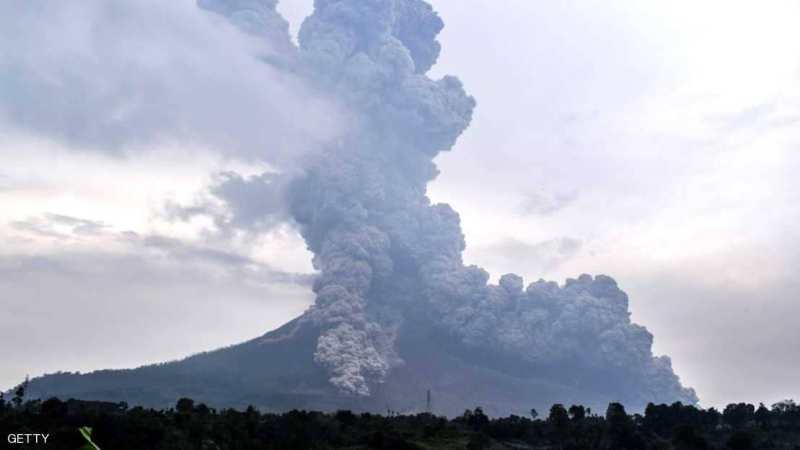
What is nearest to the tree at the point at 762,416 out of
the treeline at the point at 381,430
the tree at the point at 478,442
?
the treeline at the point at 381,430

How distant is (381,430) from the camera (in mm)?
116750

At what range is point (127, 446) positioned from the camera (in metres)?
93.2

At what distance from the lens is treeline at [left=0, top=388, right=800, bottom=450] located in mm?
97438

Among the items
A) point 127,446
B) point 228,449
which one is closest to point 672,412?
point 228,449

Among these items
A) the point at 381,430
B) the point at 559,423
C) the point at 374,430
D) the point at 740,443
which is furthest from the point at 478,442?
the point at 740,443

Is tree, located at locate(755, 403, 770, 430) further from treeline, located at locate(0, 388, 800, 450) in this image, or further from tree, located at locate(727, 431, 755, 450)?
tree, located at locate(727, 431, 755, 450)

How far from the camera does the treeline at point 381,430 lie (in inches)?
3836

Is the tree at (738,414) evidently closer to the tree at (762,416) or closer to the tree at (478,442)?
the tree at (762,416)
